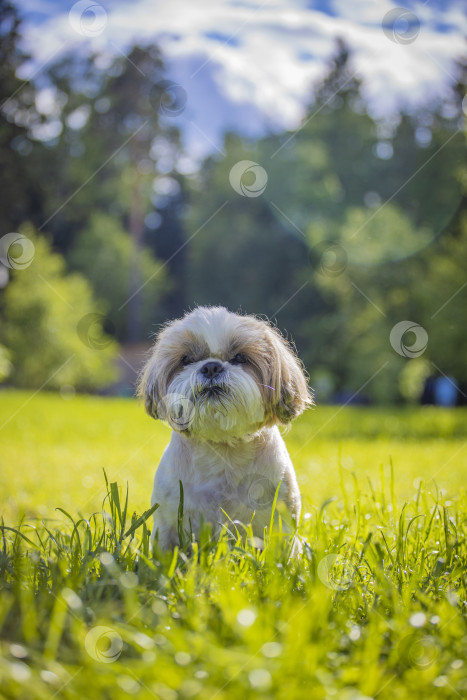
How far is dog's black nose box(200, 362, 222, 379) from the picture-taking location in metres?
3.49

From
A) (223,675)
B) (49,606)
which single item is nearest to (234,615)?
(223,675)

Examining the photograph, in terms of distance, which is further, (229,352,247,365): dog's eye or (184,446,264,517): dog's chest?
(229,352,247,365): dog's eye

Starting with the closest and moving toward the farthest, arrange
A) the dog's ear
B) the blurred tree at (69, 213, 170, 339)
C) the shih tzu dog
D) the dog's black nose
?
the shih tzu dog < the dog's black nose < the dog's ear < the blurred tree at (69, 213, 170, 339)

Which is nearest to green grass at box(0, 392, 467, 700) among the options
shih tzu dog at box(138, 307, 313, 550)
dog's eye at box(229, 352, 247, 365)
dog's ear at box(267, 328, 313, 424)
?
shih tzu dog at box(138, 307, 313, 550)

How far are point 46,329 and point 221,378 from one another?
77.4 feet

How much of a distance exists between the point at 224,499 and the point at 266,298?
32727 millimetres

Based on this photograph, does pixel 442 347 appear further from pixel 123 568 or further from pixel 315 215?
pixel 315 215

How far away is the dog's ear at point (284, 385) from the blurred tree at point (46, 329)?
74.6 ft

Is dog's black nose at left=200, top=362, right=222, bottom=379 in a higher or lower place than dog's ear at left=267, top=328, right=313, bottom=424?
lower

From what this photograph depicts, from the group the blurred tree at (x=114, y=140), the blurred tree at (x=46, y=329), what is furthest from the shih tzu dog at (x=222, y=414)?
the blurred tree at (x=114, y=140)

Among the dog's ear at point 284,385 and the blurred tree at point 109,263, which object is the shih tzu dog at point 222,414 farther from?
the blurred tree at point 109,263

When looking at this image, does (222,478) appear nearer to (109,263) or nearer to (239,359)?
(239,359)

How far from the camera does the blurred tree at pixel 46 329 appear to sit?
25.6 metres

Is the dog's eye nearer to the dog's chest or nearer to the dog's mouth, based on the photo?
the dog's mouth
